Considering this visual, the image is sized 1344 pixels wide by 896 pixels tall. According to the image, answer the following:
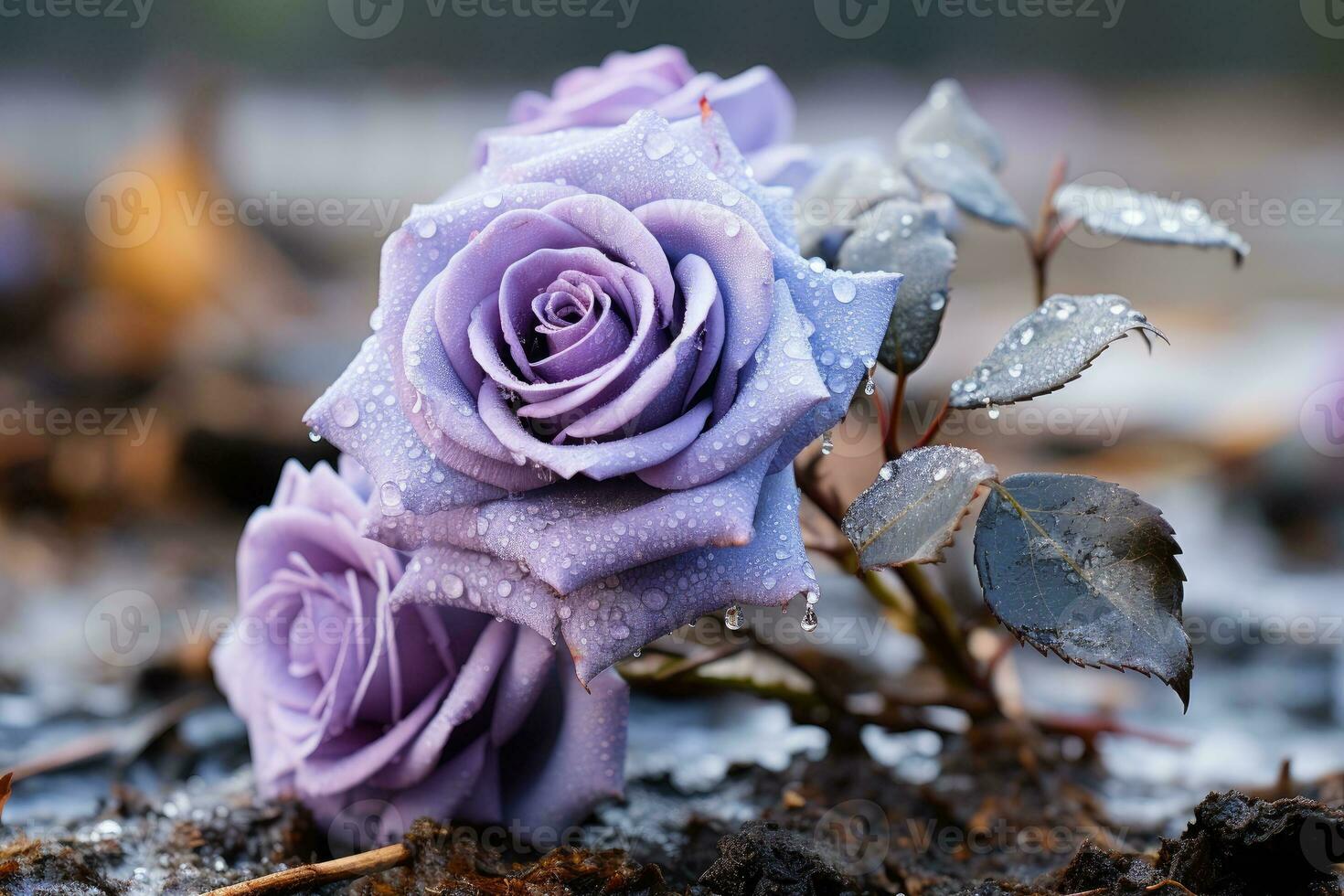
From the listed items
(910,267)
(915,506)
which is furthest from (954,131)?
(915,506)

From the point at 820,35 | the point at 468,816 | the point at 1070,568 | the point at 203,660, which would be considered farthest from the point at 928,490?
the point at 820,35

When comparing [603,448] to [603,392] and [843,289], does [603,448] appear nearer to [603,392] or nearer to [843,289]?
[603,392]

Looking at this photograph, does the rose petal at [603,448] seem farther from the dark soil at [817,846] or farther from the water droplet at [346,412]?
the dark soil at [817,846]

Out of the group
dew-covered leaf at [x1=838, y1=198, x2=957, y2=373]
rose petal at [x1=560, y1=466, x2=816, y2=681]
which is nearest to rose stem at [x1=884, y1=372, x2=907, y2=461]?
dew-covered leaf at [x1=838, y1=198, x2=957, y2=373]

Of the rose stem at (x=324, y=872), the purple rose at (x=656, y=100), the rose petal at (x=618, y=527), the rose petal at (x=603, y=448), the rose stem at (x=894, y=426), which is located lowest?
the rose stem at (x=324, y=872)

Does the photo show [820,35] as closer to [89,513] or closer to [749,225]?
[89,513]

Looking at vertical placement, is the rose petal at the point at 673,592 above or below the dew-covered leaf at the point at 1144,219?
below

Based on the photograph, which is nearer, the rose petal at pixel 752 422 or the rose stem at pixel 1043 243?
the rose petal at pixel 752 422

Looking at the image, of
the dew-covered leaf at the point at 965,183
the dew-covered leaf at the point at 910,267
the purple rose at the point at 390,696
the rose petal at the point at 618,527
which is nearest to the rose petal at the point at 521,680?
the purple rose at the point at 390,696
